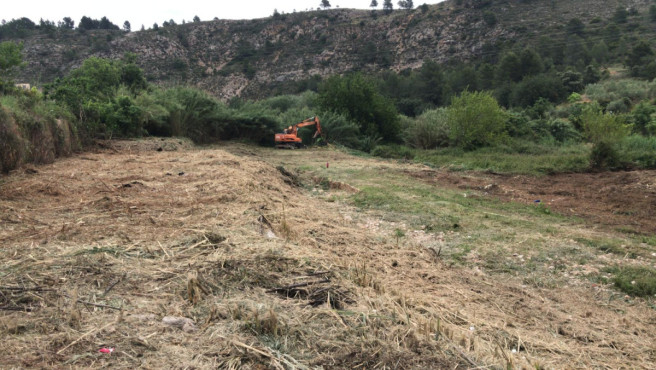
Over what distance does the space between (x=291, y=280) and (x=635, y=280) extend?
11.7 ft

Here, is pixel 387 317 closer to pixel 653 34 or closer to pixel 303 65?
pixel 653 34

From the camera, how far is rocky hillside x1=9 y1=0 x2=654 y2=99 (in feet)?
167

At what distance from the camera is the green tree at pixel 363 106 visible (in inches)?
951

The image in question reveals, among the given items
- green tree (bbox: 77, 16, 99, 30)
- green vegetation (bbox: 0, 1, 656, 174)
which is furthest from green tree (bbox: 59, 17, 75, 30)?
green vegetation (bbox: 0, 1, 656, 174)

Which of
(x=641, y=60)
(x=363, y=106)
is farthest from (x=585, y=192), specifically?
(x=641, y=60)

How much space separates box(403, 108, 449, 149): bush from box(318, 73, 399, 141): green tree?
1636 millimetres

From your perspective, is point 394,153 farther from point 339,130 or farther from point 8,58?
point 8,58

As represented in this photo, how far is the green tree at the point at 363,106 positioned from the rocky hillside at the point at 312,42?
1159 inches

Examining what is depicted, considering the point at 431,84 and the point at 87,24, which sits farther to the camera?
the point at 87,24

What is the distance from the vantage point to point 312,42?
61406mm

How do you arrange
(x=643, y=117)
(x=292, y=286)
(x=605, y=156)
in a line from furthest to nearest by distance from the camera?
(x=643, y=117), (x=605, y=156), (x=292, y=286)

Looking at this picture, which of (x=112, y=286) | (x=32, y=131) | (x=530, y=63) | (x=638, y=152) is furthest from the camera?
(x=530, y=63)

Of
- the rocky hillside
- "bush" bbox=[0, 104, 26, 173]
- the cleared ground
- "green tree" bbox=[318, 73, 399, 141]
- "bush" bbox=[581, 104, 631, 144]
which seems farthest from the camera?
the rocky hillside

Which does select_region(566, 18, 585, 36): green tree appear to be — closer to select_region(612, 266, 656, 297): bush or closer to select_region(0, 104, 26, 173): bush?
select_region(612, 266, 656, 297): bush
